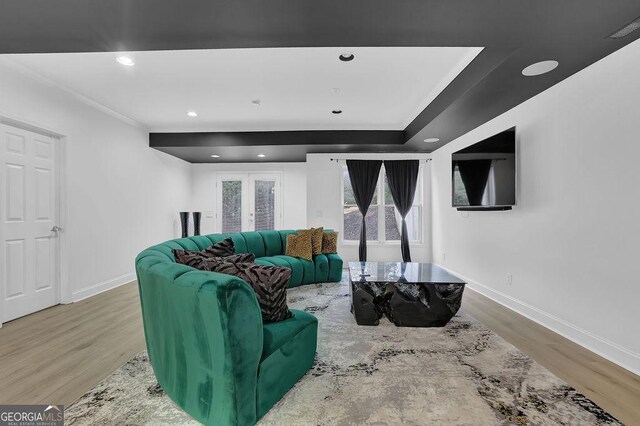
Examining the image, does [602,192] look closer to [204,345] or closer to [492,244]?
[492,244]

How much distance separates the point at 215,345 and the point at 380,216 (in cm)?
491

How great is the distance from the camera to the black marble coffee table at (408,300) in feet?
9.14

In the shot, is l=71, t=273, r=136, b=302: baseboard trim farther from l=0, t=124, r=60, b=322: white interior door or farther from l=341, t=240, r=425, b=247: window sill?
l=341, t=240, r=425, b=247: window sill

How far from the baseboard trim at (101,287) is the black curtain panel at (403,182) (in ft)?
16.2

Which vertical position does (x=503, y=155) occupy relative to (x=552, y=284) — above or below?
above

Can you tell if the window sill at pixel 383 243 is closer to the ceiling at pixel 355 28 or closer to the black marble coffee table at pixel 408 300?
the black marble coffee table at pixel 408 300

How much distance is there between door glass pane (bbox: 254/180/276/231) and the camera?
6859 mm

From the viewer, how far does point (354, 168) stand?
5.75m

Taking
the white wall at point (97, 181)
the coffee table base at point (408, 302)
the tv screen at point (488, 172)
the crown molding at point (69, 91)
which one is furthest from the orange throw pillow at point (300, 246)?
the crown molding at point (69, 91)

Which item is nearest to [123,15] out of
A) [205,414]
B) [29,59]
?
[29,59]

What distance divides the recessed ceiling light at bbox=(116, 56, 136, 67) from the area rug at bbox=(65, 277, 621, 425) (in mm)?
2756

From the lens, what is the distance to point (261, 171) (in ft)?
22.4

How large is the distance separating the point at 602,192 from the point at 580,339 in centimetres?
130

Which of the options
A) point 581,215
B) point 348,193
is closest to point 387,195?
point 348,193
